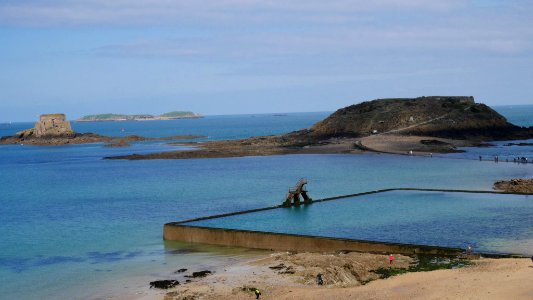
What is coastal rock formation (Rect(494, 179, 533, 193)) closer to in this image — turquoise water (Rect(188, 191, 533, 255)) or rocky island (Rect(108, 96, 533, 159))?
turquoise water (Rect(188, 191, 533, 255))

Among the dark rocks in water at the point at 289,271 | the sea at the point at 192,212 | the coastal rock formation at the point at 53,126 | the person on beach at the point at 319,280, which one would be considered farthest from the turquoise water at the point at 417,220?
the coastal rock formation at the point at 53,126

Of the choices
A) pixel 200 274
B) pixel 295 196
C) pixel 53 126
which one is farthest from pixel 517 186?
pixel 53 126

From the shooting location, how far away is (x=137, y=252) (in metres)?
30.2

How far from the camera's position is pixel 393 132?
354 ft

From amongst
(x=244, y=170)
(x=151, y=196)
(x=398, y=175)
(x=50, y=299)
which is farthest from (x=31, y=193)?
(x=50, y=299)

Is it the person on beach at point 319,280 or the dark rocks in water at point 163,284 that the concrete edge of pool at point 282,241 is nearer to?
the person on beach at point 319,280

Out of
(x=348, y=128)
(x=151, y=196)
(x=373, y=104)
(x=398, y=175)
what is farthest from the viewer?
(x=373, y=104)

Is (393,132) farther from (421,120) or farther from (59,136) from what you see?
(59,136)

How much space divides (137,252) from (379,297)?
13.9 meters

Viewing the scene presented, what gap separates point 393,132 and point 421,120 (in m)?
6.01

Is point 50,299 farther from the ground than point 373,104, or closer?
closer

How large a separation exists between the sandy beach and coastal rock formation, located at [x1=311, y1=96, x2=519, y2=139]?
82.8 metres

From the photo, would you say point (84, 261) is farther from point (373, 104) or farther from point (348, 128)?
point (373, 104)

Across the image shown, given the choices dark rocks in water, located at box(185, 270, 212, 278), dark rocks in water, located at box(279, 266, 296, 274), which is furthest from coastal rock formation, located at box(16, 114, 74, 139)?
dark rocks in water, located at box(279, 266, 296, 274)
